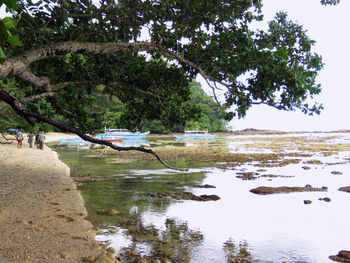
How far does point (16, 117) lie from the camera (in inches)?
864

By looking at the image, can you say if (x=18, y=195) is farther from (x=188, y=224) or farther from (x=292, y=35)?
(x=292, y=35)

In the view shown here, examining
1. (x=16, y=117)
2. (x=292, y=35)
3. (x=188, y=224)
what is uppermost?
(x=292, y=35)

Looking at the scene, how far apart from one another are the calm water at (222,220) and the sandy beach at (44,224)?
1.85ft

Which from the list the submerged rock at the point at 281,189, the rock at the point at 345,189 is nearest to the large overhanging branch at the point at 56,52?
the submerged rock at the point at 281,189

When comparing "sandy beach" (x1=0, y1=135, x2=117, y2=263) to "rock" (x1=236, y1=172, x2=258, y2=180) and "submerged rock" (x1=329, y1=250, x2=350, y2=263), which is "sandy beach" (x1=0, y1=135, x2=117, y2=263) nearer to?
"submerged rock" (x1=329, y1=250, x2=350, y2=263)

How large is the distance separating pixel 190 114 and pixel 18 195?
648cm

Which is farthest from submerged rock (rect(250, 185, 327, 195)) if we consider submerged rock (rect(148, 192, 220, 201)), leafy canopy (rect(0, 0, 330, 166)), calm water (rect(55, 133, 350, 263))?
leafy canopy (rect(0, 0, 330, 166))

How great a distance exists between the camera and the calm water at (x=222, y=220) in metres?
7.91

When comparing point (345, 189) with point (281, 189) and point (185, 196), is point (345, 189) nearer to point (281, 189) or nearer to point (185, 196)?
point (281, 189)

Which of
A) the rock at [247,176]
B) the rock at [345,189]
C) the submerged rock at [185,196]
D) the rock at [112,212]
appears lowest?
the rock at [112,212]

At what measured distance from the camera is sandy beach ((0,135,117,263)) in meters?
6.84

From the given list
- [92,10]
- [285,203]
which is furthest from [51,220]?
[285,203]

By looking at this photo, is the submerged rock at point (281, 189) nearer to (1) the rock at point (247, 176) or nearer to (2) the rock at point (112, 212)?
(1) the rock at point (247, 176)

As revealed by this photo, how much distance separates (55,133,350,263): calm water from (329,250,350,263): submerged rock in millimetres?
178
